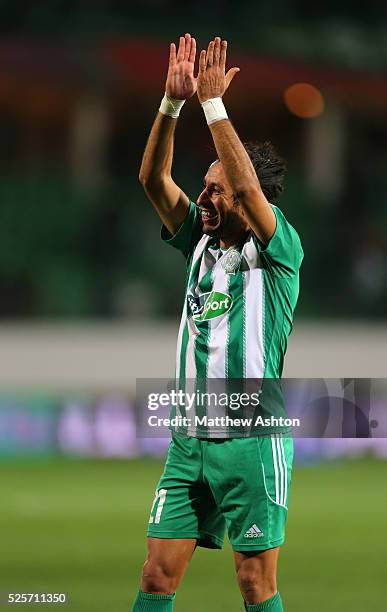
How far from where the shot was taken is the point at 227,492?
4.20 metres

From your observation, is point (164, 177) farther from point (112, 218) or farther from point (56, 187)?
point (56, 187)

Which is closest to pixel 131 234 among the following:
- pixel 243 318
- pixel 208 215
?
pixel 208 215

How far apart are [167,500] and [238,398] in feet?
1.45

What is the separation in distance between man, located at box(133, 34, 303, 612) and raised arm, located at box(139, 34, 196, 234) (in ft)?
0.04

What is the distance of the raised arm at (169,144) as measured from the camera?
4.43 m

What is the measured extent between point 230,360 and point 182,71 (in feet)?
3.49

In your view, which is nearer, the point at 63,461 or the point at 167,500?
the point at 167,500

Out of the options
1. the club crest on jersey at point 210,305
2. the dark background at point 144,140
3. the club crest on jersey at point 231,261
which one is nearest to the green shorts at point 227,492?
the club crest on jersey at point 210,305

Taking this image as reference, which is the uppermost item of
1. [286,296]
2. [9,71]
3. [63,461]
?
[9,71]

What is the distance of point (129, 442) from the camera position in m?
10.8

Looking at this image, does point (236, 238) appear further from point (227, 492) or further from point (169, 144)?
point (227, 492)

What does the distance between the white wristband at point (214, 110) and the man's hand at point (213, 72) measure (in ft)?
0.09

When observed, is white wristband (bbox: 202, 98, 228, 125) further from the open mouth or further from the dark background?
the dark background

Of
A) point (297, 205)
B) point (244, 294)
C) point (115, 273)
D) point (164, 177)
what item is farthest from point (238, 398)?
point (297, 205)
